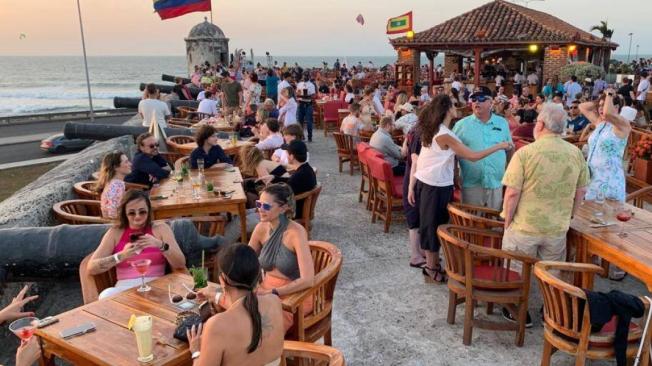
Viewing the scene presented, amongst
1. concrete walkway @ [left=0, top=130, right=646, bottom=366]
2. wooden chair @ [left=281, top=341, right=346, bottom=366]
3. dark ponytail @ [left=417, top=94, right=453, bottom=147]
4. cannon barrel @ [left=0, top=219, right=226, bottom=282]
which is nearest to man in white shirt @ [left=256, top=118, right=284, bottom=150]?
concrete walkway @ [left=0, top=130, right=646, bottom=366]

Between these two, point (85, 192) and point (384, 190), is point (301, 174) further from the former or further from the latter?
point (85, 192)

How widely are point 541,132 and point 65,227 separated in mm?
3451

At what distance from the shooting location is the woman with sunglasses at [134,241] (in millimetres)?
3346

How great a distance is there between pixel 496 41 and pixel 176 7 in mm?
10676

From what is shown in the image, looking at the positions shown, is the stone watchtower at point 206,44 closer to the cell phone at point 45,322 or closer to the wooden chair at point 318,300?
the wooden chair at point 318,300

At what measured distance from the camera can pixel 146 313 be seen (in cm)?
275

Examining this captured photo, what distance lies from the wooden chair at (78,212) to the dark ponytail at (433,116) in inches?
106

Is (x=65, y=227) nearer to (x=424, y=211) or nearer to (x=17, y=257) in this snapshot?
(x=17, y=257)

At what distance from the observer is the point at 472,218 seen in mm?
3965

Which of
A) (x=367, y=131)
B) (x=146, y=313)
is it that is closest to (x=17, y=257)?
(x=146, y=313)

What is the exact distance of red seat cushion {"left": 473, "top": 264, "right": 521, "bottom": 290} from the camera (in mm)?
3713

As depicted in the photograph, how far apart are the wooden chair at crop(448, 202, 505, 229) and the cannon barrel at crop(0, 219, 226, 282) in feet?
6.51

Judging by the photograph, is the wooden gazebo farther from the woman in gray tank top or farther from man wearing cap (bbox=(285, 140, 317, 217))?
the woman in gray tank top

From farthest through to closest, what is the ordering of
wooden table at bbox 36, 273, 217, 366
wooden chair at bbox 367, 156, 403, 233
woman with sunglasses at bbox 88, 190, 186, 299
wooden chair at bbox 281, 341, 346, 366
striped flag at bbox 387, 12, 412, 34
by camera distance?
striped flag at bbox 387, 12, 412, 34 < wooden chair at bbox 367, 156, 403, 233 < woman with sunglasses at bbox 88, 190, 186, 299 < wooden table at bbox 36, 273, 217, 366 < wooden chair at bbox 281, 341, 346, 366
